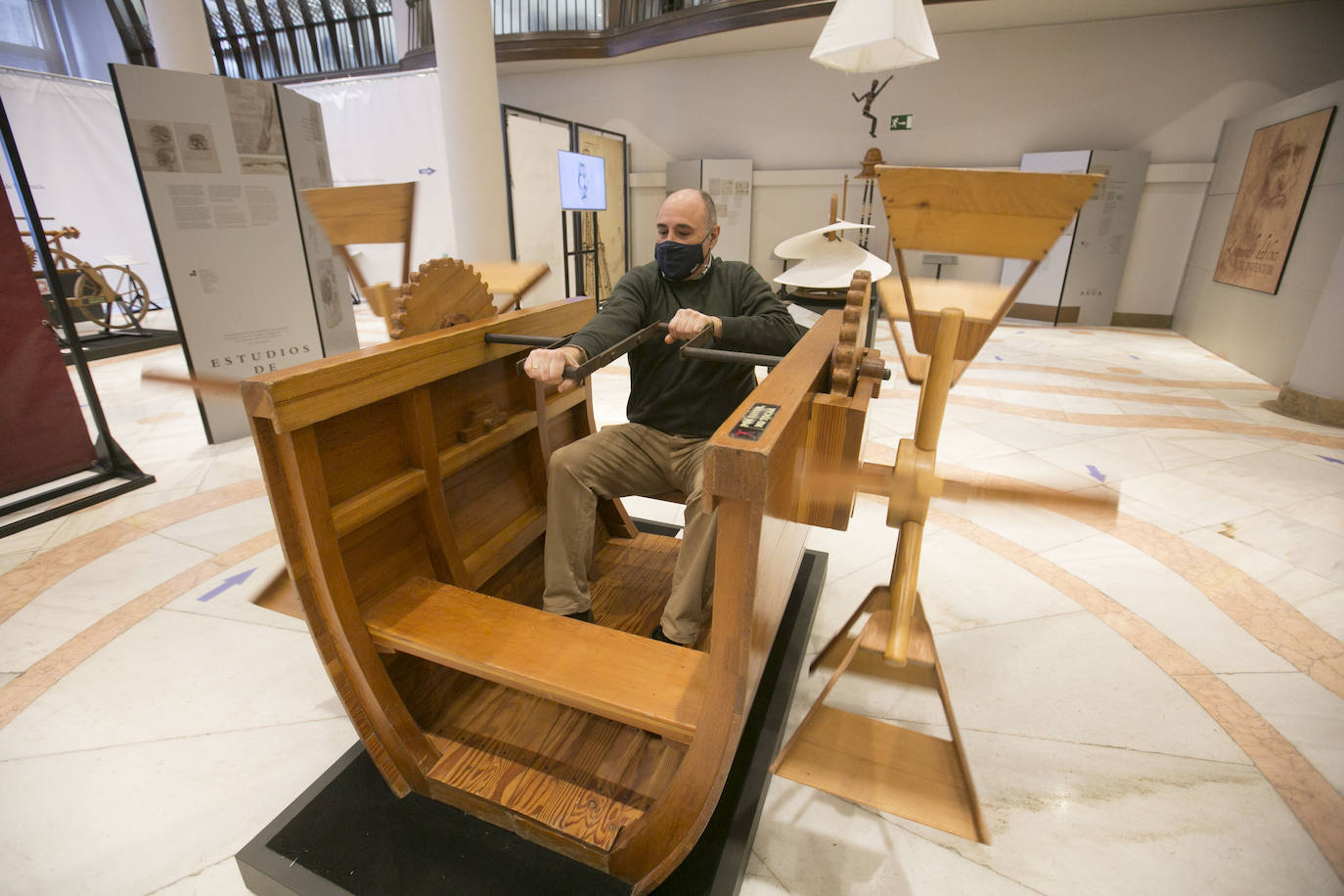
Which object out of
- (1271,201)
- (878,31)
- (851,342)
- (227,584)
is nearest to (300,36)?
(878,31)

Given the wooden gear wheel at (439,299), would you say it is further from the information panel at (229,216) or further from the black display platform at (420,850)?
the information panel at (229,216)

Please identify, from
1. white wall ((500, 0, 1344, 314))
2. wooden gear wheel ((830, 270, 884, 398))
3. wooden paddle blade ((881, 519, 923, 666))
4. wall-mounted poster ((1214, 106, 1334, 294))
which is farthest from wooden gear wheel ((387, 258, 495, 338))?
white wall ((500, 0, 1344, 314))

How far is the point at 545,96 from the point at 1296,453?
11.5 m

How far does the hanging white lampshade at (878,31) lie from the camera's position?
3.98 m

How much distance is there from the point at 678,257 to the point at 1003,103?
29.8 feet

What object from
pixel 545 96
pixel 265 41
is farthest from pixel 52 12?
pixel 545 96

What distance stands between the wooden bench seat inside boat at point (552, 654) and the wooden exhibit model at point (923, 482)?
43 centimetres

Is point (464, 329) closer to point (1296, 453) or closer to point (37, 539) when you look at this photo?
point (37, 539)

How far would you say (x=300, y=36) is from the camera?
13203mm

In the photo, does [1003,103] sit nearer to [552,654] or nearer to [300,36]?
[552,654]

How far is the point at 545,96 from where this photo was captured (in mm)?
11180

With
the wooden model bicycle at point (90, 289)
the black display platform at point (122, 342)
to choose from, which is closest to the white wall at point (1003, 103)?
the wooden model bicycle at point (90, 289)

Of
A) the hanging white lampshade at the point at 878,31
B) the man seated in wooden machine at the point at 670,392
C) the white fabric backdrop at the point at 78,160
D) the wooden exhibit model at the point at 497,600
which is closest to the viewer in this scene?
the wooden exhibit model at the point at 497,600

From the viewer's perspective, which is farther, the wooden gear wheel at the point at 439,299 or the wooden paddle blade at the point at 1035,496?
the wooden gear wheel at the point at 439,299
